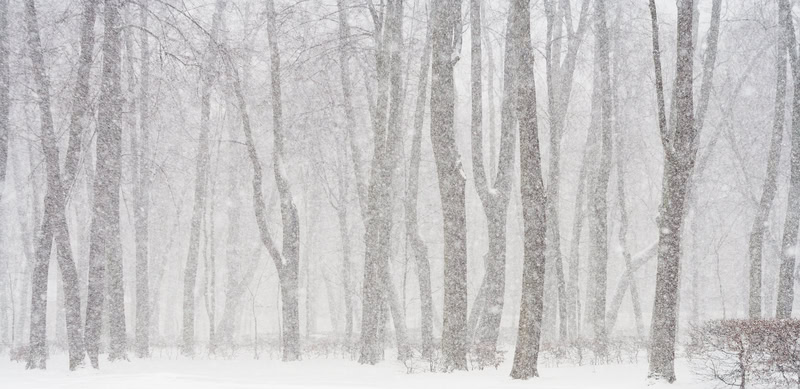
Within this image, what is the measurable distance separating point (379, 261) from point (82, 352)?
203 inches

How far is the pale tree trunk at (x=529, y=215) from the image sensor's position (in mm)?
8523

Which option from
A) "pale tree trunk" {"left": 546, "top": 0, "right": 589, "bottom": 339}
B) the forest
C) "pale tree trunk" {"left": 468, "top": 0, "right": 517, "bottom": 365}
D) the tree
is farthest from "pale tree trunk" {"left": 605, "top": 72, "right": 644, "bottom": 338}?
the tree

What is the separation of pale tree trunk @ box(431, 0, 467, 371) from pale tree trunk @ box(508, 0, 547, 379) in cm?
115

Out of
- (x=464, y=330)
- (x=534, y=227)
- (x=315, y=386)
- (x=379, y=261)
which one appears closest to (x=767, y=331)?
(x=534, y=227)

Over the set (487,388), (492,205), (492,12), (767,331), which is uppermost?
(492,12)

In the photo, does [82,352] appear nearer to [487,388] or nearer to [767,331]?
[487,388]

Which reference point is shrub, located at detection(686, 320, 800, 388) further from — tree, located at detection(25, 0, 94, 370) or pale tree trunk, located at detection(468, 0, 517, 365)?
tree, located at detection(25, 0, 94, 370)

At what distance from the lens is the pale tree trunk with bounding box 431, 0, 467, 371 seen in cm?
961

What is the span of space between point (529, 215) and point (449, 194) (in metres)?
1.48

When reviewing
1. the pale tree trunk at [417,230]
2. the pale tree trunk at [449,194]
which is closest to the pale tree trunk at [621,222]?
the pale tree trunk at [417,230]

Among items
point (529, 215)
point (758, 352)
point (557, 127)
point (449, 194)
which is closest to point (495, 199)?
point (449, 194)

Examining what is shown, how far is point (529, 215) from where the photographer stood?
8750 mm

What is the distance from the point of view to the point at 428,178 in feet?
91.4

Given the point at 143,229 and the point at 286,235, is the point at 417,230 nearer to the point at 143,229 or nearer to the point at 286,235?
the point at 286,235
